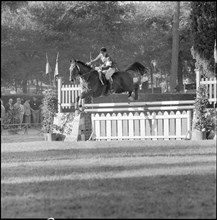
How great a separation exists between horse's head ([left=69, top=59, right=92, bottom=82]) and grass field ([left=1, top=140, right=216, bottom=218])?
24.7 feet

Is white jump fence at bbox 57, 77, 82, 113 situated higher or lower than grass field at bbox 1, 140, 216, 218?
higher

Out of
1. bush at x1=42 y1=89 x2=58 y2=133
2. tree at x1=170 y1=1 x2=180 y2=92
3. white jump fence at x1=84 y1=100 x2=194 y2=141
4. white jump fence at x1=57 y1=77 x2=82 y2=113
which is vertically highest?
tree at x1=170 y1=1 x2=180 y2=92

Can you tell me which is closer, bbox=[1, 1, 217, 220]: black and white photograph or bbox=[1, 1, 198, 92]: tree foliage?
bbox=[1, 1, 217, 220]: black and white photograph

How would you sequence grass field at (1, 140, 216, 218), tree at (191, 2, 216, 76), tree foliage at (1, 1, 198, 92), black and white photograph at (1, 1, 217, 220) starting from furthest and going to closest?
1. tree foliage at (1, 1, 198, 92)
2. tree at (191, 2, 216, 76)
3. black and white photograph at (1, 1, 217, 220)
4. grass field at (1, 140, 216, 218)

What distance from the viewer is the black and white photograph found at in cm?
799

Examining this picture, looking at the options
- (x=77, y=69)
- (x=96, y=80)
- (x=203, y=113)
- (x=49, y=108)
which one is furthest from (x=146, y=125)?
(x=96, y=80)

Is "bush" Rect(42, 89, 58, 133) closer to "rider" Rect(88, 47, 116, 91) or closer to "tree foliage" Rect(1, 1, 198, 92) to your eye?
"rider" Rect(88, 47, 116, 91)

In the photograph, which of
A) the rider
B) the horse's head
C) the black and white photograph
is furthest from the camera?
the rider

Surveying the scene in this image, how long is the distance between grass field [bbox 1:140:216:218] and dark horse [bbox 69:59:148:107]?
25.4 ft

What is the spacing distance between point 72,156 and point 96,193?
13.5ft

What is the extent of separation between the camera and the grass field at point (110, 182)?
7.35 m

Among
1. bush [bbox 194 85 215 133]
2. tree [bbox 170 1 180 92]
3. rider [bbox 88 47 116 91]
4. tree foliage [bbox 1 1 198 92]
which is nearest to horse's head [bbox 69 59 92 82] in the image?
rider [bbox 88 47 116 91]

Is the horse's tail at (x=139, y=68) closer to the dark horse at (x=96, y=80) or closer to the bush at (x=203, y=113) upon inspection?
the dark horse at (x=96, y=80)

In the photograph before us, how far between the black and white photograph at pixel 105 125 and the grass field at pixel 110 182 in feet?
0.05
